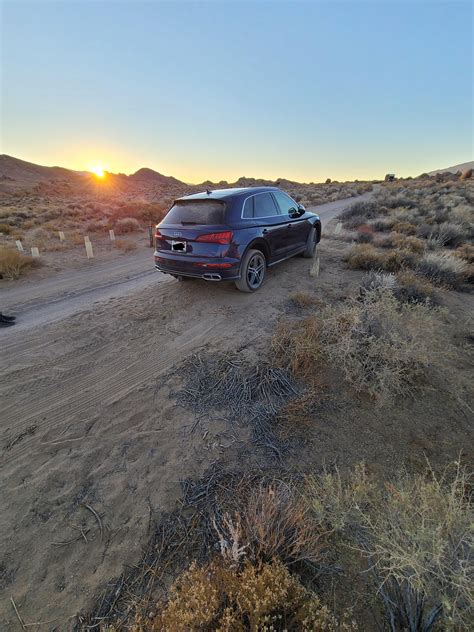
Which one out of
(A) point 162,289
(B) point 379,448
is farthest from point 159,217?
(B) point 379,448

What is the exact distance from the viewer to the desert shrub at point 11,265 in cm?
756

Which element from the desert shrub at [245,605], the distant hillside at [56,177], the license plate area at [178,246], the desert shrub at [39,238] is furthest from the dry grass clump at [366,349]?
the distant hillside at [56,177]

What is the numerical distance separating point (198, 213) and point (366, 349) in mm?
3298

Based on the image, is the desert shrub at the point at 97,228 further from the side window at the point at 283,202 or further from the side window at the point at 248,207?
the side window at the point at 248,207

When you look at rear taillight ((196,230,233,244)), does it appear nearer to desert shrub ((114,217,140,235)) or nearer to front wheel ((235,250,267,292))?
front wheel ((235,250,267,292))

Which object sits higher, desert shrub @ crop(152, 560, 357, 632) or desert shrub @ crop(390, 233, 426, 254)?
desert shrub @ crop(390, 233, 426, 254)

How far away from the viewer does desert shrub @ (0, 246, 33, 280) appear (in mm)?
7562

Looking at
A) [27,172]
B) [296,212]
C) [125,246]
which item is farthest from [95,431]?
[27,172]

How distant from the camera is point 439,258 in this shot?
635cm

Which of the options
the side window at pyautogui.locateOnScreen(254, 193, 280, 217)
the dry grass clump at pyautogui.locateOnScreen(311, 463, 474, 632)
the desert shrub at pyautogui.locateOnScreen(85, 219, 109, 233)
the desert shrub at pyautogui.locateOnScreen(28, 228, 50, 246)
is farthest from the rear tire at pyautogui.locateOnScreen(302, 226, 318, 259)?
the desert shrub at pyautogui.locateOnScreen(85, 219, 109, 233)

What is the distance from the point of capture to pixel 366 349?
132 inches

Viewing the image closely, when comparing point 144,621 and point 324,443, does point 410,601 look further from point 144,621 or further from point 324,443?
point 144,621

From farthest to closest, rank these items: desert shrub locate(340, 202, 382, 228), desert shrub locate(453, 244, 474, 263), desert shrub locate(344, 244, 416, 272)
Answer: desert shrub locate(340, 202, 382, 228) < desert shrub locate(453, 244, 474, 263) < desert shrub locate(344, 244, 416, 272)

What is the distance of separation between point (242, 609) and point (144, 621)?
1.86ft
